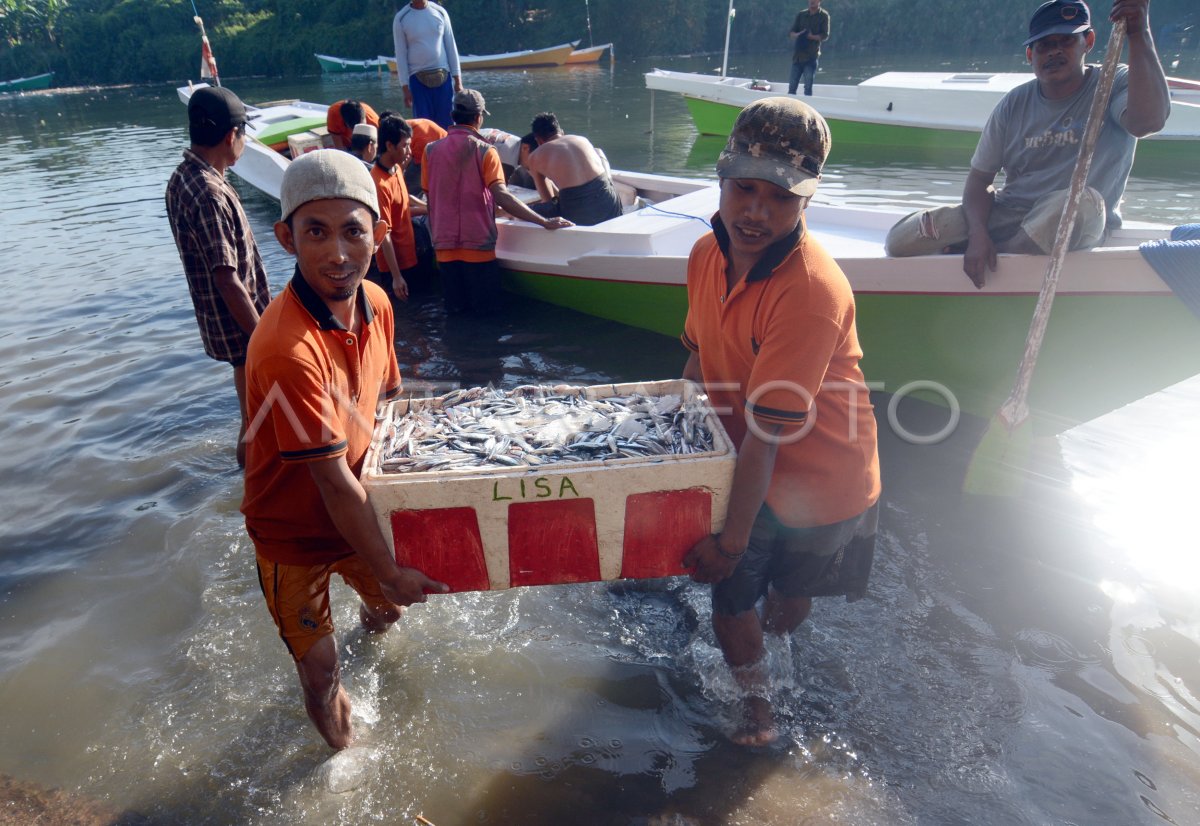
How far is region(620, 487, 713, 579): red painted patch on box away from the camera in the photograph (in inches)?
101

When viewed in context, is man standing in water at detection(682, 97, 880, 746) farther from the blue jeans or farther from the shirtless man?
the blue jeans

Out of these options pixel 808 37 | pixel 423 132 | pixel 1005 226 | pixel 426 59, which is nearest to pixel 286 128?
pixel 426 59

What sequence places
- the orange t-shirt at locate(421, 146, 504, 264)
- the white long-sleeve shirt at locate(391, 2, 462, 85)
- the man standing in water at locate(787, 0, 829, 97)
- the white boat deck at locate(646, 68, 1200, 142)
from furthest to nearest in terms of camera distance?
the man standing in water at locate(787, 0, 829, 97)
the white boat deck at locate(646, 68, 1200, 142)
the white long-sleeve shirt at locate(391, 2, 462, 85)
the orange t-shirt at locate(421, 146, 504, 264)

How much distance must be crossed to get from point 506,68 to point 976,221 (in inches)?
1541

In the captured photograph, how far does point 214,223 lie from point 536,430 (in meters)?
2.43

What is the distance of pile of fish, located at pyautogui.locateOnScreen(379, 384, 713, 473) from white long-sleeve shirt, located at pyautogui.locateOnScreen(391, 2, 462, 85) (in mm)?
8353

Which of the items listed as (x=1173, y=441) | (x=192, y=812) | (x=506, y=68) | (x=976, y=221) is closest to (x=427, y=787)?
(x=192, y=812)

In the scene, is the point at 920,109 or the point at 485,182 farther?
the point at 920,109

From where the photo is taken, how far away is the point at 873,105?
15188 mm

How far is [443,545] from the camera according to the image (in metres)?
2.58

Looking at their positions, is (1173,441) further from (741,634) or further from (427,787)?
(427,787)

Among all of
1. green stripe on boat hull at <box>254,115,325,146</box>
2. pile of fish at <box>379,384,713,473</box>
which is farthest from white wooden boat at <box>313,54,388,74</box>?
pile of fish at <box>379,384,713,473</box>

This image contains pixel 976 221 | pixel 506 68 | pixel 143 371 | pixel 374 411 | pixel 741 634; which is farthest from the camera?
pixel 506 68

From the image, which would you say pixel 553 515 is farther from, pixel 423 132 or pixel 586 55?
pixel 586 55
